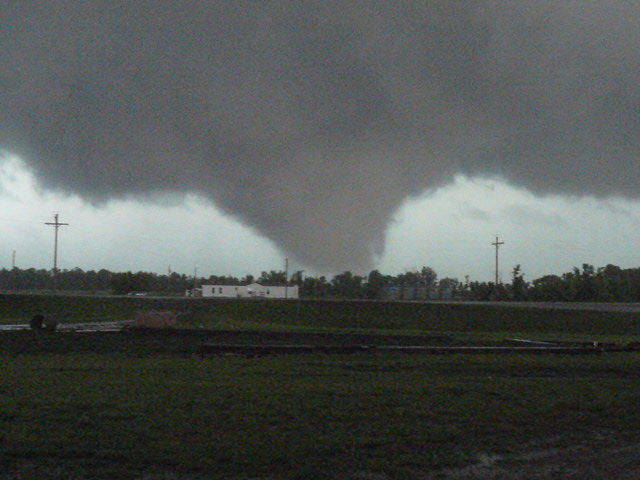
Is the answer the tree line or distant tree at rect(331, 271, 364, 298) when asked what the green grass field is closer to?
the tree line

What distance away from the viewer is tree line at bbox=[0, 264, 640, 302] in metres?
113

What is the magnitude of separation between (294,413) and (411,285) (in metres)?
135

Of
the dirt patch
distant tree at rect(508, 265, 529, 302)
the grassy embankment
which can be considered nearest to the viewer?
the dirt patch

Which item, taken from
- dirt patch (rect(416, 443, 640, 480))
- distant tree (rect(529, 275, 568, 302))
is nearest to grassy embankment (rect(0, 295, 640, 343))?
dirt patch (rect(416, 443, 640, 480))

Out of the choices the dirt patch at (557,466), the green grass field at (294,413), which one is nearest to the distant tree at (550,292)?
the green grass field at (294,413)

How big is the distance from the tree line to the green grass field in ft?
294

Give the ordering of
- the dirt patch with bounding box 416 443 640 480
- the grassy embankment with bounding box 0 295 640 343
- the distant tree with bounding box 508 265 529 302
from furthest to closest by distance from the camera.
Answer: the distant tree with bounding box 508 265 529 302 < the grassy embankment with bounding box 0 295 640 343 < the dirt patch with bounding box 416 443 640 480

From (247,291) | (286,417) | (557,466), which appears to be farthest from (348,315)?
(247,291)

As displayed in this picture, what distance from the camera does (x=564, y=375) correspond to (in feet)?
58.3

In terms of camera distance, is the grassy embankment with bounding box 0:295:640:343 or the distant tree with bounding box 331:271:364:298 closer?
the grassy embankment with bounding box 0:295:640:343

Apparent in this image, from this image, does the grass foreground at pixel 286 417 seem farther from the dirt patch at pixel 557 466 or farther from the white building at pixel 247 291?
the white building at pixel 247 291

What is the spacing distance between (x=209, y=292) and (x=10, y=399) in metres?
116

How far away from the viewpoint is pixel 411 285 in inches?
5699

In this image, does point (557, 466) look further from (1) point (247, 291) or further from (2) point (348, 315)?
(1) point (247, 291)
